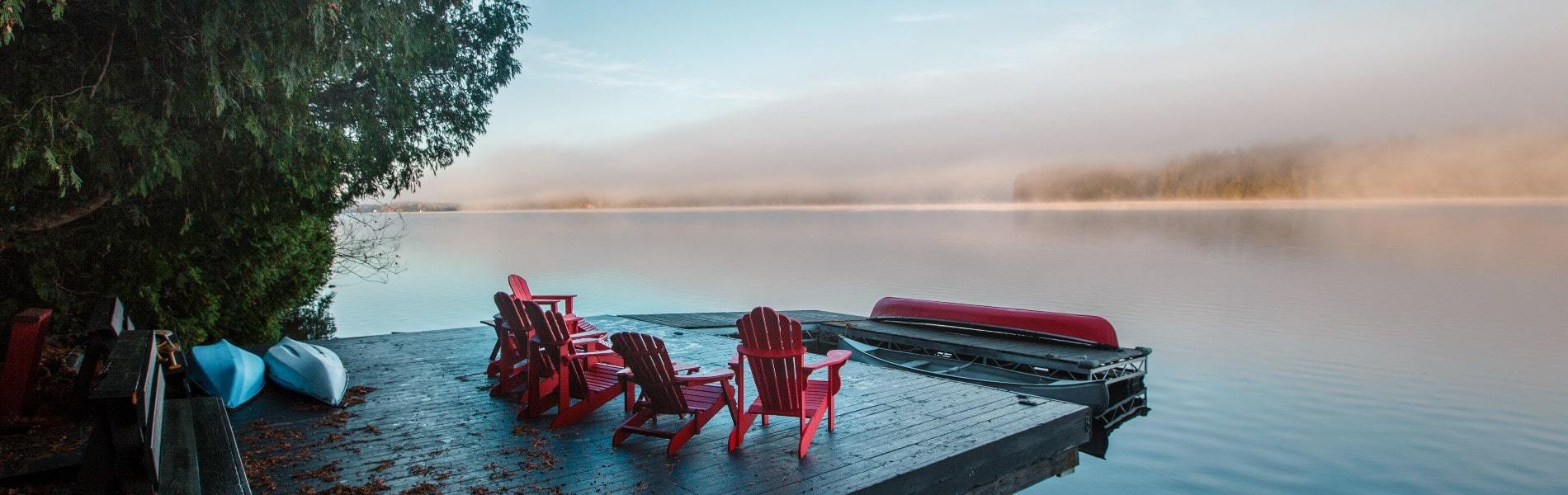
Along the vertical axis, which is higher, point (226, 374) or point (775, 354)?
point (775, 354)

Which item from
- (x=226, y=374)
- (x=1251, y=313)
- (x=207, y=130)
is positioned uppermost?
(x=207, y=130)

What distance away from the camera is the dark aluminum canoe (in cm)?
873

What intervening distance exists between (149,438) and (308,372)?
3573 millimetres

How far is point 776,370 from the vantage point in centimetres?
434

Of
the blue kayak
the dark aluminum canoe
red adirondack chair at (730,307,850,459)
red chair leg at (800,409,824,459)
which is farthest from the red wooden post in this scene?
the dark aluminum canoe

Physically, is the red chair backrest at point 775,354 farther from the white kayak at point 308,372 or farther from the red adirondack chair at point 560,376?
the white kayak at point 308,372

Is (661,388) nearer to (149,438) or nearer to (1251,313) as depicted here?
(149,438)

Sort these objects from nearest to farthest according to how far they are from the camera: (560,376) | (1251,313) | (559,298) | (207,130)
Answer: (207,130)
(560,376)
(559,298)
(1251,313)

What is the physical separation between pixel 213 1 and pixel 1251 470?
29.4 feet

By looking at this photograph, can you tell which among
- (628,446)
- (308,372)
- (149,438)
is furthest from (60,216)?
(628,446)

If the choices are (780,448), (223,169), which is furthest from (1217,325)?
(223,169)

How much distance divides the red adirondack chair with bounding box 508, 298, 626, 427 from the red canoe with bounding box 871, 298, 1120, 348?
21.5 ft

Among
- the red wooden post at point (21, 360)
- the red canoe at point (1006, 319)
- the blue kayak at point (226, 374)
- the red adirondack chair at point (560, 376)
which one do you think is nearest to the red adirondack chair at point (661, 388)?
the red adirondack chair at point (560, 376)

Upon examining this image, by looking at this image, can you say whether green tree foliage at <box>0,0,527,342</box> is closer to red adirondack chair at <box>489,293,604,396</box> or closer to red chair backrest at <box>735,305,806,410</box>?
red adirondack chair at <box>489,293,604,396</box>
